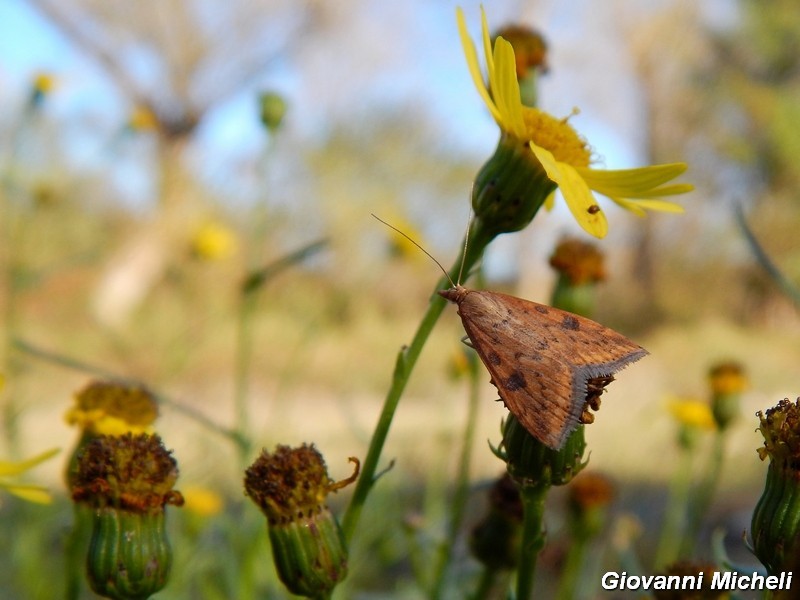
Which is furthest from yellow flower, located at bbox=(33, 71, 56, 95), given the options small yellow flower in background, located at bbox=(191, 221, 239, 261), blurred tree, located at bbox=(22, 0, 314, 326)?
blurred tree, located at bbox=(22, 0, 314, 326)

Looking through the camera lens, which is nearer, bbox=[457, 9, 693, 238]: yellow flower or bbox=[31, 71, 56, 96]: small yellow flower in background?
bbox=[457, 9, 693, 238]: yellow flower

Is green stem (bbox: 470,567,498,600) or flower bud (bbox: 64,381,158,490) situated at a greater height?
flower bud (bbox: 64,381,158,490)

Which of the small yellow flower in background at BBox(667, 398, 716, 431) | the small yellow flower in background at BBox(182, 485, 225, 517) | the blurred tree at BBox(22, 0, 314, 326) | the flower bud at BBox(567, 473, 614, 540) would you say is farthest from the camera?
the blurred tree at BBox(22, 0, 314, 326)

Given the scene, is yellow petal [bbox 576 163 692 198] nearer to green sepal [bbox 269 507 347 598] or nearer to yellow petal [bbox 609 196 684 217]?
yellow petal [bbox 609 196 684 217]

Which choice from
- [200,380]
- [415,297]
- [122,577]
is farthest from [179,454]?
[415,297]

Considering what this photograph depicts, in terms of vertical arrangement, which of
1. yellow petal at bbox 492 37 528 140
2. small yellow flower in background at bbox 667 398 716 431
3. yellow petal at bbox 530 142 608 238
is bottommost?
yellow petal at bbox 530 142 608 238

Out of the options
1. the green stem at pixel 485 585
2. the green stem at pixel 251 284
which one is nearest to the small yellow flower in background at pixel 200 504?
the green stem at pixel 251 284

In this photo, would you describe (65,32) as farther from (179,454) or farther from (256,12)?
(179,454)

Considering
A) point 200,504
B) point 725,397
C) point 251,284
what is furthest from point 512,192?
Answer: point 200,504

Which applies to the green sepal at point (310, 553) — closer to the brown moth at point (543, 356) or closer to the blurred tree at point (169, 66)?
the brown moth at point (543, 356)
